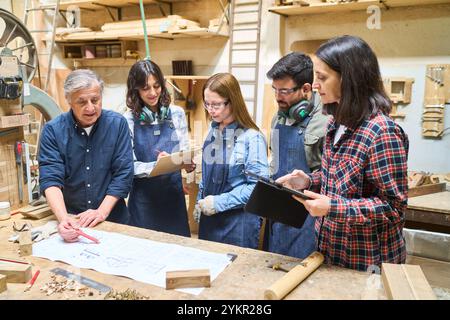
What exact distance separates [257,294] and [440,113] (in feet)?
8.77

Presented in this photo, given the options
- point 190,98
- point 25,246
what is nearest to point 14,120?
point 25,246

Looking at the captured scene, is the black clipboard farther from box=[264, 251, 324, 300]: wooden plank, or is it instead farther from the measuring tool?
the measuring tool

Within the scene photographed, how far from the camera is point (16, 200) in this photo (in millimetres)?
1968

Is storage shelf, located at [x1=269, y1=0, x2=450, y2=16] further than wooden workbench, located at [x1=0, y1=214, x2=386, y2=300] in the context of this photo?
Yes

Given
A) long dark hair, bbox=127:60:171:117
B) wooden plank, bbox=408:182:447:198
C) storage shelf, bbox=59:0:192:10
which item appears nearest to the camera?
long dark hair, bbox=127:60:171:117

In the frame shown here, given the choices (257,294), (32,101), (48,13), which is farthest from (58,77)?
(257,294)

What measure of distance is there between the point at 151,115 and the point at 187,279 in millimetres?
1304

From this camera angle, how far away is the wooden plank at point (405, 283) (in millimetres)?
1055

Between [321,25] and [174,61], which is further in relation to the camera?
[174,61]

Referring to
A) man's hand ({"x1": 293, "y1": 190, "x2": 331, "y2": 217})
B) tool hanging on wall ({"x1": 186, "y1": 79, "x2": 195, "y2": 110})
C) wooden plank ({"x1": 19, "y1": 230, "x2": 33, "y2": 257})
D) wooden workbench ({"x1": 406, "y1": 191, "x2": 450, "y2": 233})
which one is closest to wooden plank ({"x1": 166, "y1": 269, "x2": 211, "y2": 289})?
man's hand ({"x1": 293, "y1": 190, "x2": 331, "y2": 217})

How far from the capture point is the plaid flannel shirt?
3.90 ft

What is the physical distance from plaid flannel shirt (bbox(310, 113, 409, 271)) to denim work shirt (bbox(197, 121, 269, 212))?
483mm
